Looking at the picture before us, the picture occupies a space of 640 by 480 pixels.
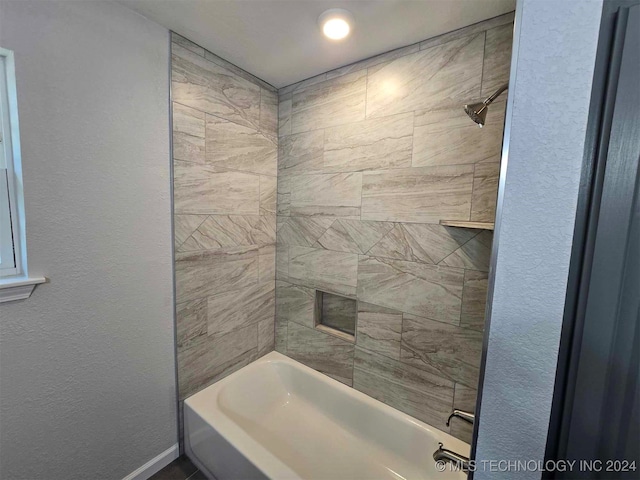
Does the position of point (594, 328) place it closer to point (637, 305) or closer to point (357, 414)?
point (637, 305)

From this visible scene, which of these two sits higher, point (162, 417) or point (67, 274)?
point (67, 274)

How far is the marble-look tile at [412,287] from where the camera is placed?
4.61 feet

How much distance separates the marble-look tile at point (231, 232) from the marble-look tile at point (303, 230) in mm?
106

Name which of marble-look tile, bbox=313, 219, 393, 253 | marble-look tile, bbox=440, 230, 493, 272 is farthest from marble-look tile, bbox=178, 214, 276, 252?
marble-look tile, bbox=440, 230, 493, 272

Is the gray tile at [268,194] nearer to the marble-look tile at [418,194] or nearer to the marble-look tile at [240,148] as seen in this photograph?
the marble-look tile at [240,148]

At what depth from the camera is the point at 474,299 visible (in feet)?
4.40

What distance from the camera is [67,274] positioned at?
1.14 metres

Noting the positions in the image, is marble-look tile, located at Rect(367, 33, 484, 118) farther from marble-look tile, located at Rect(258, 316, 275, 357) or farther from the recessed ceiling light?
marble-look tile, located at Rect(258, 316, 275, 357)

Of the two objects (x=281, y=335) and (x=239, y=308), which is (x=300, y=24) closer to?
(x=239, y=308)

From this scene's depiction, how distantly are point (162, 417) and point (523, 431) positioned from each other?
1.83 meters

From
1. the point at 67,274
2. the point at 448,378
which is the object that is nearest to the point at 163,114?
the point at 67,274

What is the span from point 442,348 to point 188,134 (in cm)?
187

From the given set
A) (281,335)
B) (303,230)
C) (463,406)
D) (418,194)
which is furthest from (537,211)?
(281,335)

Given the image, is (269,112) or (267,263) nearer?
(269,112)
